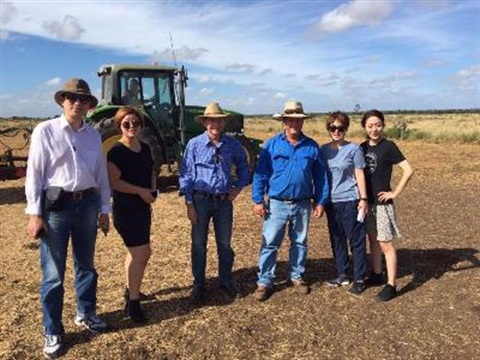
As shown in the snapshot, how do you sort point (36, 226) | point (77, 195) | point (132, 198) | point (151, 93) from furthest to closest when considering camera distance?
point (151, 93), point (132, 198), point (77, 195), point (36, 226)

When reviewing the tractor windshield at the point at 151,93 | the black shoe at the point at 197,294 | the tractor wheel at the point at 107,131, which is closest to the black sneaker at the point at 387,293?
the black shoe at the point at 197,294

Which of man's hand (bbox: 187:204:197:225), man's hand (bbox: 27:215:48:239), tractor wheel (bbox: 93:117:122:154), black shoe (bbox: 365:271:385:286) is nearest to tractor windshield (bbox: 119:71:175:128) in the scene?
tractor wheel (bbox: 93:117:122:154)

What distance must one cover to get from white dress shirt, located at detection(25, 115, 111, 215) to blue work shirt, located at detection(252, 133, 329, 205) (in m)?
1.66

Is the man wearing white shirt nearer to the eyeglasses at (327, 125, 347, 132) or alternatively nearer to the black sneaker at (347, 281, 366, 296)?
the eyeglasses at (327, 125, 347, 132)

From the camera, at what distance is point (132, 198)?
14.6 ft

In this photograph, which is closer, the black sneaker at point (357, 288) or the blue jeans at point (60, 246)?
the blue jeans at point (60, 246)

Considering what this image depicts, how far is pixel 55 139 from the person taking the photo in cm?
391

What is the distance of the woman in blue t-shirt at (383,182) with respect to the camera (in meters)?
5.14

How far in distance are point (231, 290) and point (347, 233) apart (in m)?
1.24

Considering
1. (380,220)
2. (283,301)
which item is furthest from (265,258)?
(380,220)

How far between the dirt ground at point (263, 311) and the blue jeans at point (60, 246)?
1.12 ft

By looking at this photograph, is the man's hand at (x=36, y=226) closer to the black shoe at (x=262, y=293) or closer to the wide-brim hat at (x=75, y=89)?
the wide-brim hat at (x=75, y=89)

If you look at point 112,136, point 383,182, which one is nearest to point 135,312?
point 383,182

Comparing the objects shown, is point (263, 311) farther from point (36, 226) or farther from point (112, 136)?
point (112, 136)
